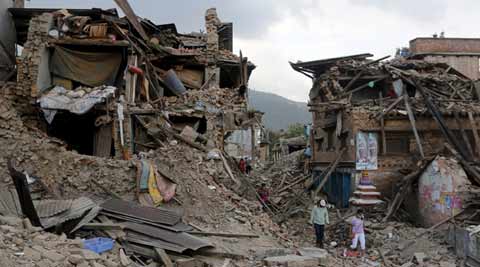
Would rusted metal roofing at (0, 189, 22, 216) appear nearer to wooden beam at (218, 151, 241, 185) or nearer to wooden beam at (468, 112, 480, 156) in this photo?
wooden beam at (218, 151, 241, 185)

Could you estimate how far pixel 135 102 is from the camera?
15602 millimetres

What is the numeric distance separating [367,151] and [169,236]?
31.9ft

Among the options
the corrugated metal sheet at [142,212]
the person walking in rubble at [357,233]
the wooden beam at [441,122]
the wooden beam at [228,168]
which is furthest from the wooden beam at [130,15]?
the wooden beam at [441,122]

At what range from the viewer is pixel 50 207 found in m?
8.81

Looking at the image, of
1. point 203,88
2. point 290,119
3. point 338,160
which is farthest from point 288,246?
point 290,119

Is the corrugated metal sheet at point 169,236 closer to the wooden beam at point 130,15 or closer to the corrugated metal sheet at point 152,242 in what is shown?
the corrugated metal sheet at point 152,242

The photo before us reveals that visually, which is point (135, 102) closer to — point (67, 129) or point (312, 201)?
point (67, 129)

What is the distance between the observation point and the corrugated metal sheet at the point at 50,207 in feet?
27.7

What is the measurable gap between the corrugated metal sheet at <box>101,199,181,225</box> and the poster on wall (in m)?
8.49

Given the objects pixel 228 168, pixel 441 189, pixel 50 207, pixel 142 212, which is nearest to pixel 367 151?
pixel 441 189

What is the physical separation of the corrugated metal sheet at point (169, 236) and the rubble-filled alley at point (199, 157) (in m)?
0.03

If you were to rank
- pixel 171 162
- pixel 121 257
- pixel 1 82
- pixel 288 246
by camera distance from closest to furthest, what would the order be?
pixel 121 257 → pixel 288 246 → pixel 171 162 → pixel 1 82

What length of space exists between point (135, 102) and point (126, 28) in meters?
2.74

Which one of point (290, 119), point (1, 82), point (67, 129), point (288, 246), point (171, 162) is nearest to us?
point (288, 246)
